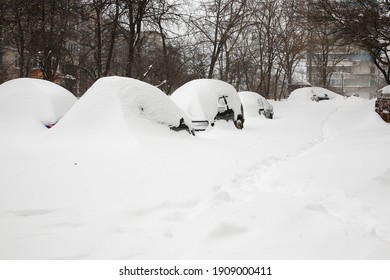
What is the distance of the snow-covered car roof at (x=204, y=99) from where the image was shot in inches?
418

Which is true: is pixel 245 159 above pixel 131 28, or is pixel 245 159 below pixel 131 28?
below

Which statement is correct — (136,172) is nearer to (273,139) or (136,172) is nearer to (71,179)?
(71,179)

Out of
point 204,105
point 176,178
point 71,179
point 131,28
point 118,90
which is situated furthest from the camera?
point 131,28

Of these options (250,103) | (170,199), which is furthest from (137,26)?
(170,199)

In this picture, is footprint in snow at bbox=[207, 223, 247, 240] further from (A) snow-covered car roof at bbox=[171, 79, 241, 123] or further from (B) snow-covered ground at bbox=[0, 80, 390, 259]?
(A) snow-covered car roof at bbox=[171, 79, 241, 123]

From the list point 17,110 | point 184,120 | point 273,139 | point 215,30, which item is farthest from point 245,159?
point 215,30

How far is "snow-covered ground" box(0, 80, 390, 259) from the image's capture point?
8.14 ft

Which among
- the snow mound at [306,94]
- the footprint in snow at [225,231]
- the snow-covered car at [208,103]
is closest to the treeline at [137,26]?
the snow-covered car at [208,103]

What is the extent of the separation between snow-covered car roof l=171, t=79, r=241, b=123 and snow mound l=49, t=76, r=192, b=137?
3.57 meters

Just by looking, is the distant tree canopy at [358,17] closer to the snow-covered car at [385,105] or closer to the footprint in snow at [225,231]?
the snow-covered car at [385,105]

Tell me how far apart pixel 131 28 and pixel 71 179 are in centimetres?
1135

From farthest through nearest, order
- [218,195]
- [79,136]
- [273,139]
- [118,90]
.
A: 1. [273,139]
2. [118,90]
3. [79,136]
4. [218,195]

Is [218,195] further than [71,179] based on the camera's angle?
No
